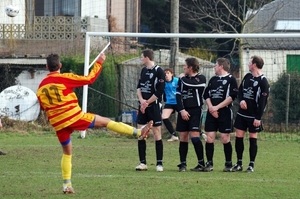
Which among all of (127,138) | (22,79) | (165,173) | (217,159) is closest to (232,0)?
(22,79)

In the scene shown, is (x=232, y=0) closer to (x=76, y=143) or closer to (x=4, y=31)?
(x=4, y=31)

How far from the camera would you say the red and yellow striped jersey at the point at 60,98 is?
9.77 m

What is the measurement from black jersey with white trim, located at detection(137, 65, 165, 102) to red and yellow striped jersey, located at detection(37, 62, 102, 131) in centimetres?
260

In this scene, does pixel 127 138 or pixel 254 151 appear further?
pixel 127 138

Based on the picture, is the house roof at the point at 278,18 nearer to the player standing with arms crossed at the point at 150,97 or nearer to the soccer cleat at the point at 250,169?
the player standing with arms crossed at the point at 150,97

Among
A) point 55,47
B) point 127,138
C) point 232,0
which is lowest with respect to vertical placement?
point 127,138

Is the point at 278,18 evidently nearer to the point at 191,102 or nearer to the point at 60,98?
the point at 191,102

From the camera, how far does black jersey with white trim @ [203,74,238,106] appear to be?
1241cm

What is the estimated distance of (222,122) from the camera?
12.5 m

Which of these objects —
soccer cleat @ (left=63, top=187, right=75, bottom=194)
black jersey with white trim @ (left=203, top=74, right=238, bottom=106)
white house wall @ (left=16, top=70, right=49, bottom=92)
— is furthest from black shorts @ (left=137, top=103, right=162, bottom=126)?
white house wall @ (left=16, top=70, right=49, bottom=92)

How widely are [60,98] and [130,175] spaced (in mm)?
2434

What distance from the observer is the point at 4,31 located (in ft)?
90.4

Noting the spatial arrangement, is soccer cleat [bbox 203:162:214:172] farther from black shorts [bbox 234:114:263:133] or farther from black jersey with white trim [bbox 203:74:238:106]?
black jersey with white trim [bbox 203:74:238:106]

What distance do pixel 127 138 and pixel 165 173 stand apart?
744 cm
